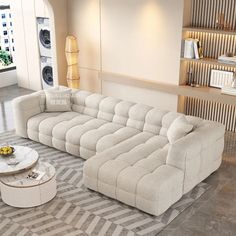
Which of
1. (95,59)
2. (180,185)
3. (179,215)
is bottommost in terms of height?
(179,215)

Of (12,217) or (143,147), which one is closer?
(12,217)

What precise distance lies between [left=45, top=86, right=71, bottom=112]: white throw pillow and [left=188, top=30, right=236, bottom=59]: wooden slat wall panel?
218 cm

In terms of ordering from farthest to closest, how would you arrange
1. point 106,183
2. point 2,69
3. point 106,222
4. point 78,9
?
point 2,69 → point 78,9 → point 106,183 → point 106,222

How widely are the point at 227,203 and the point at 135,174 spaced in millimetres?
1101

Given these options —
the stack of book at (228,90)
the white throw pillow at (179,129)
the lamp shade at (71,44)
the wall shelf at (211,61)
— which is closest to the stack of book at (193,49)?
the wall shelf at (211,61)

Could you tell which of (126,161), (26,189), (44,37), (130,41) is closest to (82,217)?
(26,189)

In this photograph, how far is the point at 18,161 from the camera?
4312 millimetres

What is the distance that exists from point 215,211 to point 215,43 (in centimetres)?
284

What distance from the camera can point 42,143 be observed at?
549cm

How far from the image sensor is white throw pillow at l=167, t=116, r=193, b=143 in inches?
172

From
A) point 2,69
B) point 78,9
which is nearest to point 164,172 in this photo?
point 78,9

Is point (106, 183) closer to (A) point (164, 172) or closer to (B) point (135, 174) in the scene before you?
(B) point (135, 174)

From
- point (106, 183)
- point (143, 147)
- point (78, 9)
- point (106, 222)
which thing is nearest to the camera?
point (106, 222)

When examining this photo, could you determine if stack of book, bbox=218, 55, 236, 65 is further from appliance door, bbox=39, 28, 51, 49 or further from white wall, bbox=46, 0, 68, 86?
appliance door, bbox=39, 28, 51, 49
